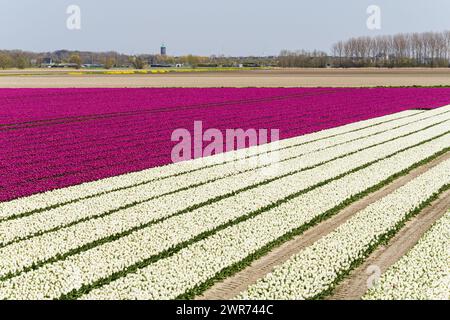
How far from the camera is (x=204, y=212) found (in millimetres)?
13680

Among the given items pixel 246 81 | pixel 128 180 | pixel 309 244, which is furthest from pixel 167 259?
pixel 246 81

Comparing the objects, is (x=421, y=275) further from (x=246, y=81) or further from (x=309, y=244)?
(x=246, y=81)

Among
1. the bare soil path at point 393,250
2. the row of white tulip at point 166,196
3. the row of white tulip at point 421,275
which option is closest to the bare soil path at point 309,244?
the bare soil path at point 393,250

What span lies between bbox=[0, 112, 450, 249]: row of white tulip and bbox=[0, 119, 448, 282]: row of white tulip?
52 mm

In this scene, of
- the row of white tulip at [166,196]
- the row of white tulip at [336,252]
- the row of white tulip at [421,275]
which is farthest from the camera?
the row of white tulip at [166,196]

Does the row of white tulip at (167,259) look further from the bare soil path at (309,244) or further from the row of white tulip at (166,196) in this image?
the row of white tulip at (166,196)

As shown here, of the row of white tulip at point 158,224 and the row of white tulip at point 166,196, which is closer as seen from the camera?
the row of white tulip at point 158,224

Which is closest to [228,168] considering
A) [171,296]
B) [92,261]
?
[92,261]

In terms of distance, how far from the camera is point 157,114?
38.0m

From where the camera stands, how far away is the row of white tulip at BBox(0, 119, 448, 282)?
35.7 feet

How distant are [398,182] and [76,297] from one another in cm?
1099

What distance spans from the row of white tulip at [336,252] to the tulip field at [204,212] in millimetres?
32

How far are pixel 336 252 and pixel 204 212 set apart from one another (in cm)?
386

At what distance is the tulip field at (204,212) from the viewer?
948 cm
